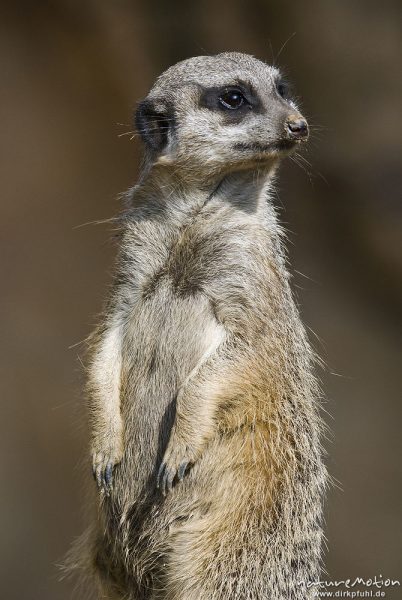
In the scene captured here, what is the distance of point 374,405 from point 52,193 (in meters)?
2.33

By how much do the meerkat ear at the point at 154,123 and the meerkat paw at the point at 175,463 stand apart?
1.02m

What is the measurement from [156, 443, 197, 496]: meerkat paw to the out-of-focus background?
8.15 ft

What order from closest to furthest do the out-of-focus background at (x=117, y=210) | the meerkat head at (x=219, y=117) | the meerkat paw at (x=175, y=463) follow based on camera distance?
the meerkat paw at (x=175, y=463) → the meerkat head at (x=219, y=117) → the out-of-focus background at (x=117, y=210)

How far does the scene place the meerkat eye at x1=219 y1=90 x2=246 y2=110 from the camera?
2992 millimetres

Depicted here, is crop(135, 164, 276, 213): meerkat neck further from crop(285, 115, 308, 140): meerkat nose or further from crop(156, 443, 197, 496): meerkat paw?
crop(156, 443, 197, 496): meerkat paw

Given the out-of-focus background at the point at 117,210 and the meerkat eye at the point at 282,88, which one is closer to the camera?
the meerkat eye at the point at 282,88

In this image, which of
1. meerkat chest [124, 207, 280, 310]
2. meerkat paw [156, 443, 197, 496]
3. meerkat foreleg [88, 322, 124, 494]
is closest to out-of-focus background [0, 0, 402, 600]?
meerkat foreleg [88, 322, 124, 494]

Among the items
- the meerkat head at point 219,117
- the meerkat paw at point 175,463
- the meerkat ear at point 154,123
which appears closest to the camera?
the meerkat paw at point 175,463

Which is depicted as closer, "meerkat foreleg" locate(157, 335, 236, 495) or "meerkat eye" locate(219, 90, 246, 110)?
"meerkat foreleg" locate(157, 335, 236, 495)

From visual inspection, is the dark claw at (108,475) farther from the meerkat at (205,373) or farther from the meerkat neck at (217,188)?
the meerkat neck at (217,188)

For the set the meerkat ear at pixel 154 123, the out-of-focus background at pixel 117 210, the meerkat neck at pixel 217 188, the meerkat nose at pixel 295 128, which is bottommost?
the out-of-focus background at pixel 117 210

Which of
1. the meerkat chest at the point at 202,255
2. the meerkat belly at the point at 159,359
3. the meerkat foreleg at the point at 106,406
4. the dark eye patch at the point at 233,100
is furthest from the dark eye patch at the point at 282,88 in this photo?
the meerkat foreleg at the point at 106,406

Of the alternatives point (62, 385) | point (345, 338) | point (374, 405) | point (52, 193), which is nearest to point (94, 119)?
point (52, 193)

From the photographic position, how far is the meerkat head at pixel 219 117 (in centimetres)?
290
